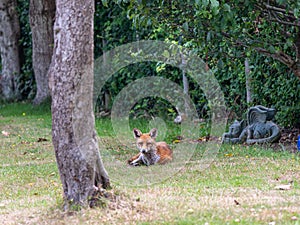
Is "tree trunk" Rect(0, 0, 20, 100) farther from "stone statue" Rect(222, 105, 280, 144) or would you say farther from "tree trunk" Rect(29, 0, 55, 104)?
"stone statue" Rect(222, 105, 280, 144)

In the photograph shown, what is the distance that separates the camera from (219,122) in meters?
11.1

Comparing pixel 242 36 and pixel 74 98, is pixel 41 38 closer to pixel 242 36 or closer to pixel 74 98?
pixel 242 36

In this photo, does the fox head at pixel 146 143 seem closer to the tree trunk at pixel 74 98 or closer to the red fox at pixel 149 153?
the red fox at pixel 149 153

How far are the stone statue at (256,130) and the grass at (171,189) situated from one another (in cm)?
39

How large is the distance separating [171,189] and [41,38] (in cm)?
1001

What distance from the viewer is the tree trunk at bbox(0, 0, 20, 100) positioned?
16.7m

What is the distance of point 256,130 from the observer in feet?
29.7

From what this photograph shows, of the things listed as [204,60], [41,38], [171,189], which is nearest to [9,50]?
[41,38]

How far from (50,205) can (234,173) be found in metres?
2.36

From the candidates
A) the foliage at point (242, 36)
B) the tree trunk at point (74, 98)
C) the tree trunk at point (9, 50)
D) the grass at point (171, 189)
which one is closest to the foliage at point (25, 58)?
the tree trunk at point (9, 50)

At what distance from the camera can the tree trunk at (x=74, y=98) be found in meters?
4.95

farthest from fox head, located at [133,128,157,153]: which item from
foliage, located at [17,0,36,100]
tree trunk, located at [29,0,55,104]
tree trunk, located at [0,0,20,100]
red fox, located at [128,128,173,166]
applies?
tree trunk, located at [0,0,20,100]

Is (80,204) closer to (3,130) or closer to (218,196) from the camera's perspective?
(218,196)

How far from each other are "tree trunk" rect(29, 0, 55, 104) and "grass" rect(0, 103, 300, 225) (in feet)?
17.6
